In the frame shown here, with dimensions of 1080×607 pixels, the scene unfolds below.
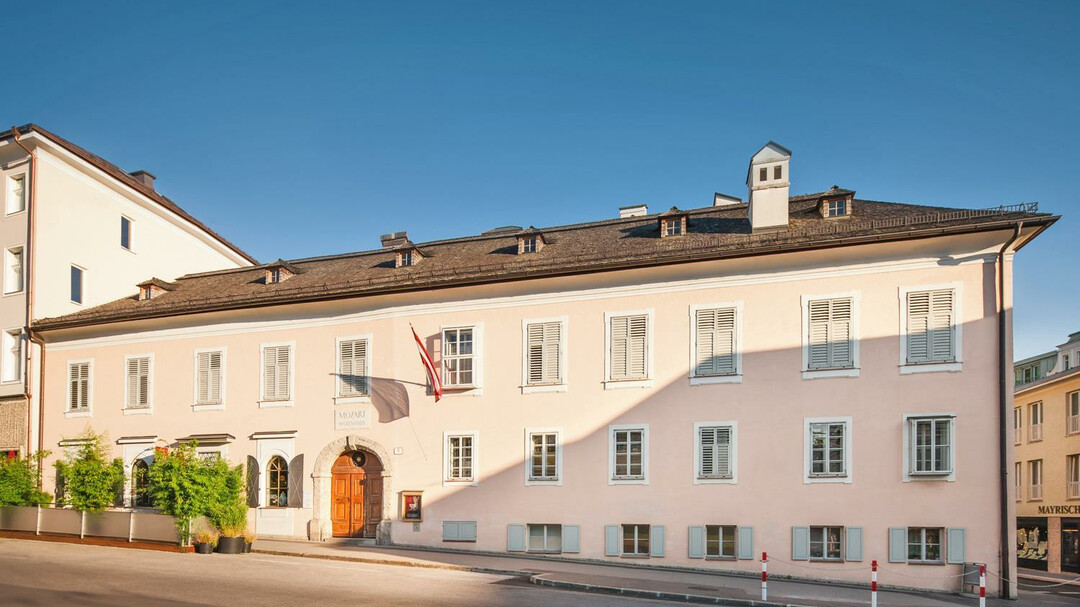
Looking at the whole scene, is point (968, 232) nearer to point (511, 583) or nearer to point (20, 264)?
point (511, 583)

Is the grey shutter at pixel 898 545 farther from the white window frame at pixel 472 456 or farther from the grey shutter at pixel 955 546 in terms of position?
the white window frame at pixel 472 456

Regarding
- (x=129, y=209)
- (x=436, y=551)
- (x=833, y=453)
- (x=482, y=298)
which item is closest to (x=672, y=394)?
(x=833, y=453)

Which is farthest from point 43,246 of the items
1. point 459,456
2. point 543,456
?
point 543,456

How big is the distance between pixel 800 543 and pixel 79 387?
24757mm

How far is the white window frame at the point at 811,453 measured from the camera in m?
21.5

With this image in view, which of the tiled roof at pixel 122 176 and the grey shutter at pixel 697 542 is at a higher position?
the tiled roof at pixel 122 176

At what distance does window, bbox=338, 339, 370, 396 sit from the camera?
26.8 meters

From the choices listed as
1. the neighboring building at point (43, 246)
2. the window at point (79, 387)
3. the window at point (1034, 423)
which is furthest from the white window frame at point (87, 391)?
the window at point (1034, 423)

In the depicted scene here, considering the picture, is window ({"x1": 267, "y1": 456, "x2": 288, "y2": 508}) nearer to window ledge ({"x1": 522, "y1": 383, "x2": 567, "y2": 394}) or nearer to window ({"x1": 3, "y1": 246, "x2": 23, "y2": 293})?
window ledge ({"x1": 522, "y1": 383, "x2": 567, "y2": 394})

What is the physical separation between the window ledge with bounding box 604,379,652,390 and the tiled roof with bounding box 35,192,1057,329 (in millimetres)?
3046

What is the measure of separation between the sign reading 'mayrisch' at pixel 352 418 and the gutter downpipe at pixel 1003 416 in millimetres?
16780

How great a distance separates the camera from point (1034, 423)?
4509 centimetres

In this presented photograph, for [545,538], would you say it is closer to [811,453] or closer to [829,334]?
[811,453]

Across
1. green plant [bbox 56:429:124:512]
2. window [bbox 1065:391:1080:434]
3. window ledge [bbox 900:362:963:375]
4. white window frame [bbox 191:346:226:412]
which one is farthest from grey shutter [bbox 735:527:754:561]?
window [bbox 1065:391:1080:434]
